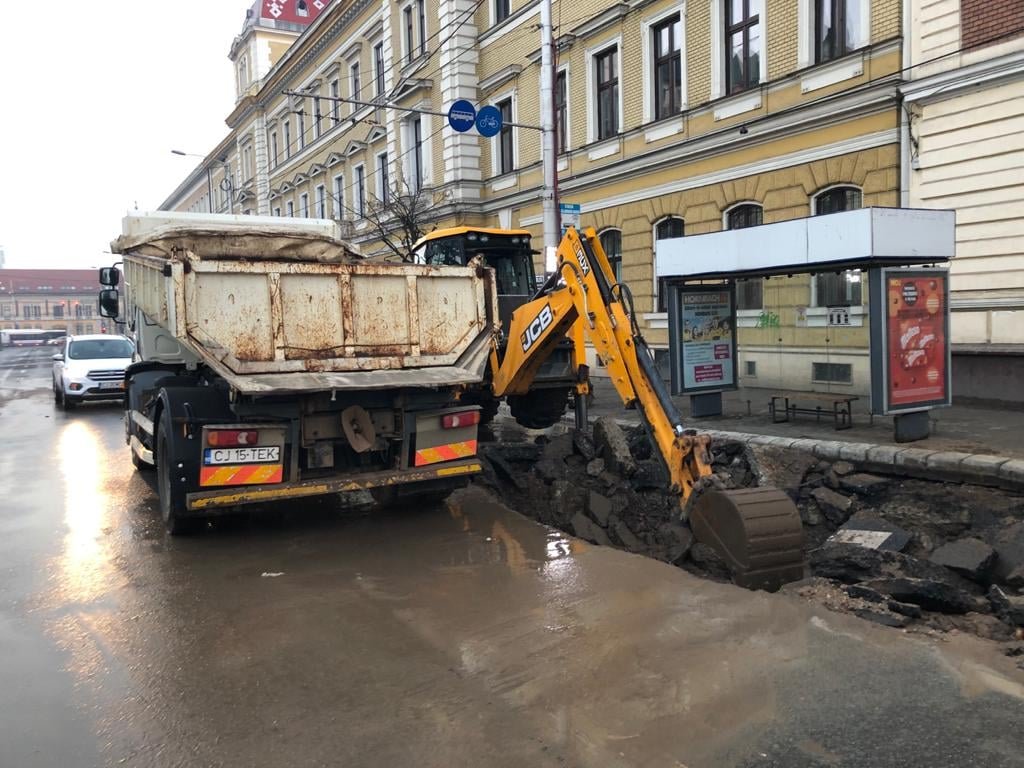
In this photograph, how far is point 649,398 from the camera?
6.25 m

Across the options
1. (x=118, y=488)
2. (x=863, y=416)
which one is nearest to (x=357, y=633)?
(x=118, y=488)

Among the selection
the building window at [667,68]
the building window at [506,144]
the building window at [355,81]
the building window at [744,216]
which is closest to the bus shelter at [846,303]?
the building window at [744,216]

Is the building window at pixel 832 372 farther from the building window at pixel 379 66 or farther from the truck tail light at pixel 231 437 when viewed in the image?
the building window at pixel 379 66

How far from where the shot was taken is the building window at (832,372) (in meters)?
13.9

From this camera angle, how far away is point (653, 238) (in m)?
19.0

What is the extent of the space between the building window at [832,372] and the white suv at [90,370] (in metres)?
14.3

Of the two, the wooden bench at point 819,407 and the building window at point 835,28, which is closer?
the wooden bench at point 819,407

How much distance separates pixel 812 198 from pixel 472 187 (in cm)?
1380

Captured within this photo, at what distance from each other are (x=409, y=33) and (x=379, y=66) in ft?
10.3

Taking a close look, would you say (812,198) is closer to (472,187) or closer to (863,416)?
(863,416)

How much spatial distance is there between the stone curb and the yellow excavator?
294 centimetres

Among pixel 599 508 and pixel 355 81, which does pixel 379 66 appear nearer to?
pixel 355 81

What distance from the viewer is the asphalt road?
11.3ft

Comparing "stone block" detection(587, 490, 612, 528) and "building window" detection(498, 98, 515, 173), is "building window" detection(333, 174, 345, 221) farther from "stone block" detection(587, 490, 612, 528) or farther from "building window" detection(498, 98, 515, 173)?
"stone block" detection(587, 490, 612, 528)
